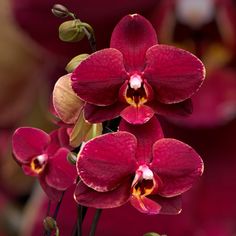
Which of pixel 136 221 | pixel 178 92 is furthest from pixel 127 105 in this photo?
pixel 136 221

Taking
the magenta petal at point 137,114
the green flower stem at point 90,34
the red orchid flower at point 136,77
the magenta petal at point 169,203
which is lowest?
the magenta petal at point 169,203

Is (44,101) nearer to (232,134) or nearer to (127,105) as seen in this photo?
(232,134)

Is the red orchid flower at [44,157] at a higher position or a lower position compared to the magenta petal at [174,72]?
lower

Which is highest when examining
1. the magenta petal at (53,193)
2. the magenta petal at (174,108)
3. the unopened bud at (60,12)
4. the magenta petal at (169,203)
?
the unopened bud at (60,12)
